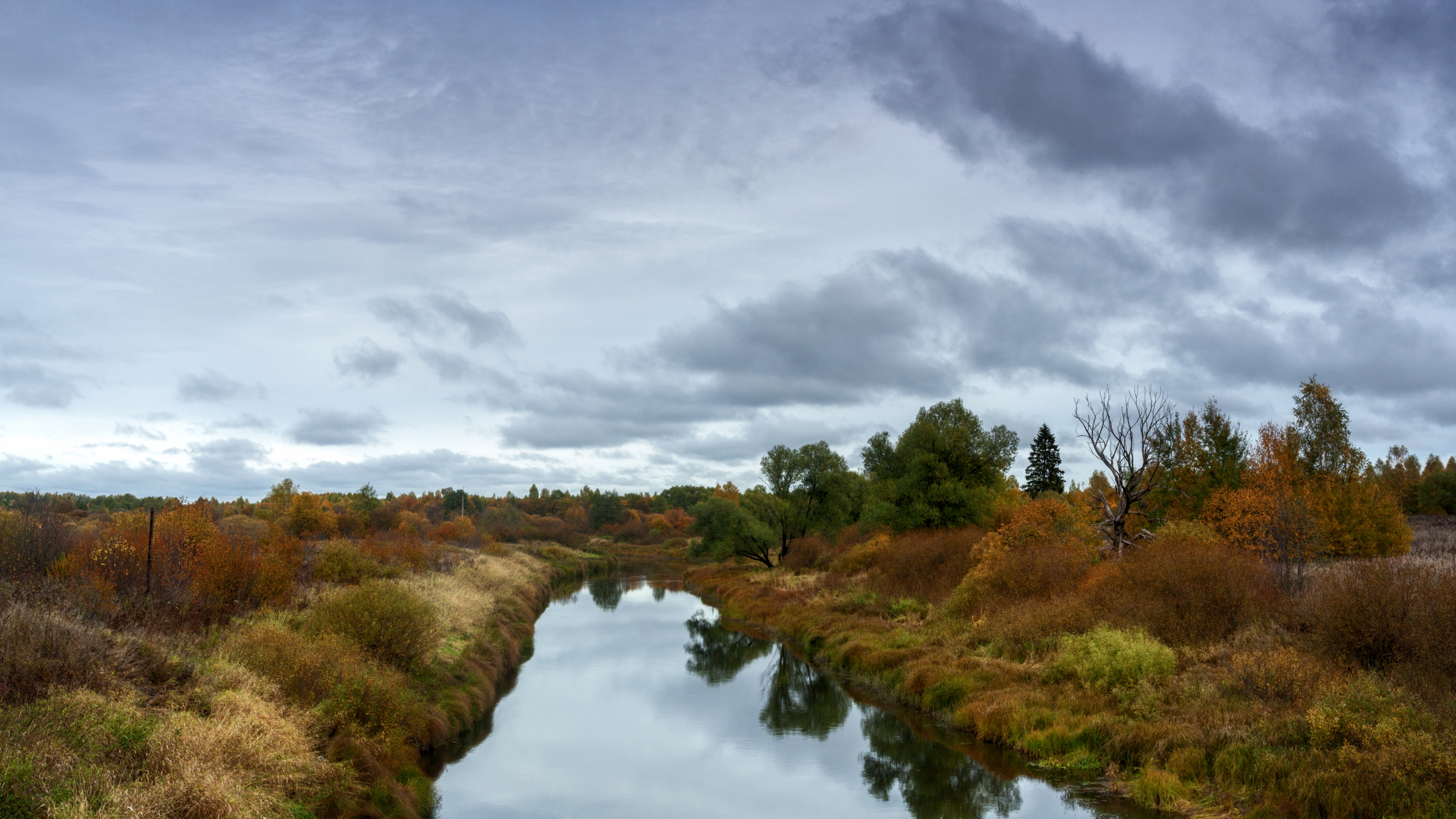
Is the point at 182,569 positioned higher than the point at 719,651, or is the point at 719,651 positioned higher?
the point at 182,569

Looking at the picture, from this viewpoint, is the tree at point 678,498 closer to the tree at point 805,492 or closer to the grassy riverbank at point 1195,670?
the tree at point 805,492

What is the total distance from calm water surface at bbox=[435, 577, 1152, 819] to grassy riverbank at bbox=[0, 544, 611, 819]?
74.4 inches

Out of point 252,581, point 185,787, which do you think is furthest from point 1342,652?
point 252,581

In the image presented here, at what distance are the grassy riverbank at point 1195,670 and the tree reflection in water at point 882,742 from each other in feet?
3.92

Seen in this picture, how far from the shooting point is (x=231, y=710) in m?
13.1

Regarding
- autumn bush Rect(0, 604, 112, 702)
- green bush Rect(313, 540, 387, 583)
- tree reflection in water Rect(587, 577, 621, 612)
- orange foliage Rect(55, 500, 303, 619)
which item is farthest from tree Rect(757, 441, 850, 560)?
autumn bush Rect(0, 604, 112, 702)

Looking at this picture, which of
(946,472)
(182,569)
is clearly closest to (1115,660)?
(182,569)

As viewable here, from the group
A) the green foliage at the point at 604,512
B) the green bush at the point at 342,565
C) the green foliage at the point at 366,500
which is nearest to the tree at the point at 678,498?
the green foliage at the point at 604,512

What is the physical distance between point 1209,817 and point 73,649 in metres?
17.8

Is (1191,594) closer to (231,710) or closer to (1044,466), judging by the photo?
(231,710)

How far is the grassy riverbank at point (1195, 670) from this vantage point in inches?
531

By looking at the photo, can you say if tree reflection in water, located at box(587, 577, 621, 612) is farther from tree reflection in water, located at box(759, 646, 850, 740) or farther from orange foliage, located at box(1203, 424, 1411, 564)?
orange foliage, located at box(1203, 424, 1411, 564)

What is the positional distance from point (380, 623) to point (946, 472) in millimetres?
36673

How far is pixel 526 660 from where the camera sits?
34.2m
